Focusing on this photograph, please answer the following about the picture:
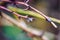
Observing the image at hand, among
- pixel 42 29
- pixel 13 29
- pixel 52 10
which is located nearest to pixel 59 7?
pixel 52 10

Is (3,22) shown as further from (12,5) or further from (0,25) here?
(12,5)

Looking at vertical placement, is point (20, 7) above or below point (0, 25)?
above

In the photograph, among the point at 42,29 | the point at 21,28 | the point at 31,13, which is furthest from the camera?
the point at 42,29

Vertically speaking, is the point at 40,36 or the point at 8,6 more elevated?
the point at 8,6

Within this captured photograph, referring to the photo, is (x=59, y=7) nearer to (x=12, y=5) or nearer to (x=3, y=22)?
(x=3, y=22)

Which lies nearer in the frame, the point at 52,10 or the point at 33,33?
the point at 33,33

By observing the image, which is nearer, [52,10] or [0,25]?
[0,25]

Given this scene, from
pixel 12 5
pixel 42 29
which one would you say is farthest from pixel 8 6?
pixel 42 29

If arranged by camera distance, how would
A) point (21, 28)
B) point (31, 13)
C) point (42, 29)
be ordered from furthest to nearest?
point (42, 29) → point (21, 28) → point (31, 13)

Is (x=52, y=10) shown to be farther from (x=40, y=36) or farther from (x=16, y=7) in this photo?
(x=16, y=7)
